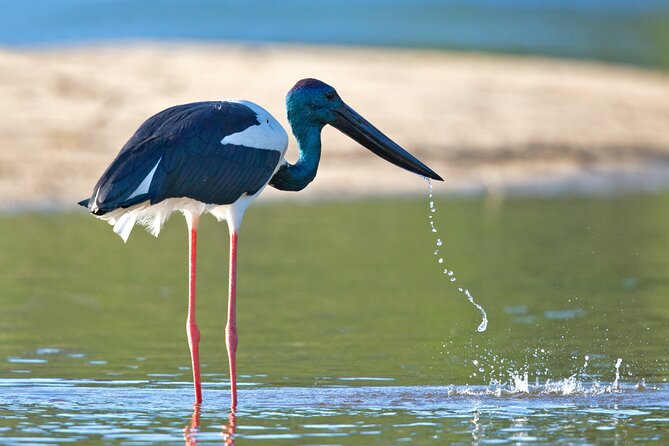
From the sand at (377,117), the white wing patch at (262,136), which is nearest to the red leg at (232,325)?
the white wing patch at (262,136)

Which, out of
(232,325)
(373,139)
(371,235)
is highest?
(371,235)

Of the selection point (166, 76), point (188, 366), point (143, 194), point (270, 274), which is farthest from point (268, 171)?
point (166, 76)

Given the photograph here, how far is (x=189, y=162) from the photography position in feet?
25.1

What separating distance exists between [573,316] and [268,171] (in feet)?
10.7

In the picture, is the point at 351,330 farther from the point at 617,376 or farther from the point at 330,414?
the point at 330,414

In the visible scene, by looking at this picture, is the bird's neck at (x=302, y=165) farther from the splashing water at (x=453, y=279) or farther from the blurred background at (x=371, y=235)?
the blurred background at (x=371, y=235)

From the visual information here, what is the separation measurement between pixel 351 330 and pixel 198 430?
2.99m

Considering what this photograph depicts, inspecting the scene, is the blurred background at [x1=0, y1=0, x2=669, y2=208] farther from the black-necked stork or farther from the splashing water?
the black-necked stork

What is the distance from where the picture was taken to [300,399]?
7.84m

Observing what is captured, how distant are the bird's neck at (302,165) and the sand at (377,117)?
8.39m

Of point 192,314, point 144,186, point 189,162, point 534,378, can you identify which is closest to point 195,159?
point 189,162

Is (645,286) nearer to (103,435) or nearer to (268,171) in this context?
(268,171)

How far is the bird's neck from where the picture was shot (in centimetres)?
830

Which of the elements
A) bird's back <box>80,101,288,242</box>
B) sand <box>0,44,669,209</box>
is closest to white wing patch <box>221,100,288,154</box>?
bird's back <box>80,101,288,242</box>
